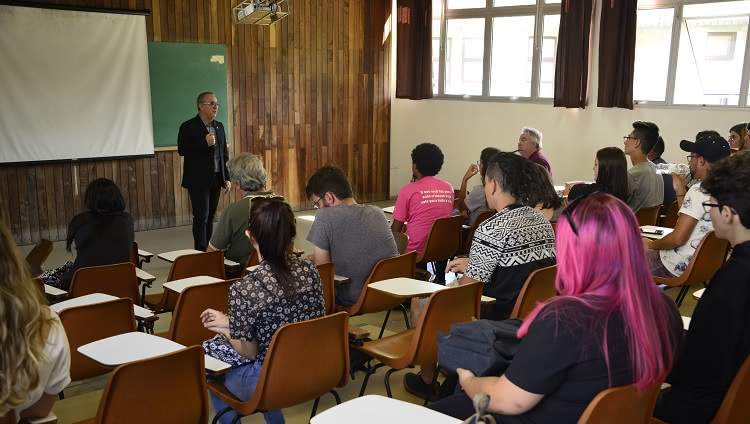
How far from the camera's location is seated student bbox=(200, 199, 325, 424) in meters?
2.59

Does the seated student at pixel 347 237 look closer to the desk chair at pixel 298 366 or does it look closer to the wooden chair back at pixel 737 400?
the desk chair at pixel 298 366

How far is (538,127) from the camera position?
29.9 feet

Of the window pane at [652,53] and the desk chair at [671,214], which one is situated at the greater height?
the window pane at [652,53]

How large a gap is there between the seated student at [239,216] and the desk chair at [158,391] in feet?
6.75

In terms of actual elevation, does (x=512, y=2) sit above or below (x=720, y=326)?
above

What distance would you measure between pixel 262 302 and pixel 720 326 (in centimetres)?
159

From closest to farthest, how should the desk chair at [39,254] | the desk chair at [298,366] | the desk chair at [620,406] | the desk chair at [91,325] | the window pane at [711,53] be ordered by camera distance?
the desk chair at [620,406]
the desk chair at [298,366]
the desk chair at [91,325]
the desk chair at [39,254]
the window pane at [711,53]

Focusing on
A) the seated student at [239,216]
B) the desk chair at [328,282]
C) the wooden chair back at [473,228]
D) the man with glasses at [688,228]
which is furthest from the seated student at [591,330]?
the wooden chair back at [473,228]

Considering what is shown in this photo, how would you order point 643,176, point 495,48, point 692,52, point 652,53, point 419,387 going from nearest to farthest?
point 419,387, point 643,176, point 692,52, point 652,53, point 495,48

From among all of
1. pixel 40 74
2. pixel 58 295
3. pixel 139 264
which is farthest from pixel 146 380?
pixel 40 74

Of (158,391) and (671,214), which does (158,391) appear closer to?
(158,391)

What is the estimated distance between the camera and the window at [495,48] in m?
9.00

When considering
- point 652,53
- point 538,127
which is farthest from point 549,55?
point 652,53

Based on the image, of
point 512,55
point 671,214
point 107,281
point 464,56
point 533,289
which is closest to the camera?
point 533,289
